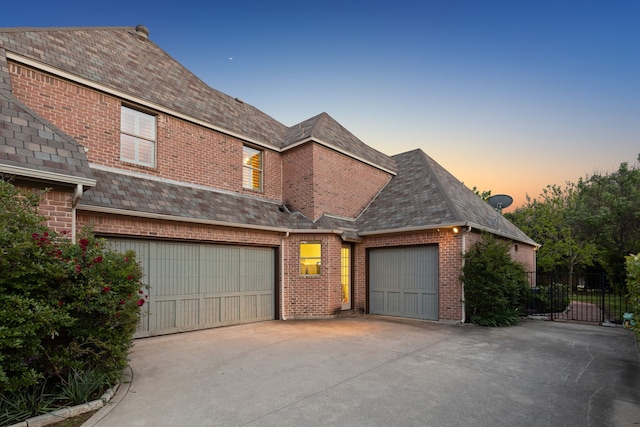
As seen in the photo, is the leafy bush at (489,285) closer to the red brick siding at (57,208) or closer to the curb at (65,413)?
the curb at (65,413)

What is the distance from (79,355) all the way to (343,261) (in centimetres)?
918

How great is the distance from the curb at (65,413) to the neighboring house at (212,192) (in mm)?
Result: 3237

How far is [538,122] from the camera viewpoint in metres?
14.6

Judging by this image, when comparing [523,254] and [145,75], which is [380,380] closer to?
[145,75]

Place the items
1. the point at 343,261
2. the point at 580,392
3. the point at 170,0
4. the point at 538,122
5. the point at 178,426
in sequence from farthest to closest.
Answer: the point at 538,122
the point at 343,261
the point at 170,0
the point at 580,392
the point at 178,426

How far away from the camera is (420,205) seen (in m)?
12.1

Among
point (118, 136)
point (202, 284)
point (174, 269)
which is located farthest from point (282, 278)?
point (118, 136)

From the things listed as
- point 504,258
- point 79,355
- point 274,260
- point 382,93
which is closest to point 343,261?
point 274,260

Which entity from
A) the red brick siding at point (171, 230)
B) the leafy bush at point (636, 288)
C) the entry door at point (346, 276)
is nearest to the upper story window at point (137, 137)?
the red brick siding at point (171, 230)

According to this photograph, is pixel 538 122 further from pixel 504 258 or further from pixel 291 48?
pixel 291 48

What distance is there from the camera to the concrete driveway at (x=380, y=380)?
12.5ft

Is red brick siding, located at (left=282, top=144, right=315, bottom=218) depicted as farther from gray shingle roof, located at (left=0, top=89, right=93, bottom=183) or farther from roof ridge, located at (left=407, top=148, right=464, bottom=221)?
gray shingle roof, located at (left=0, top=89, right=93, bottom=183)

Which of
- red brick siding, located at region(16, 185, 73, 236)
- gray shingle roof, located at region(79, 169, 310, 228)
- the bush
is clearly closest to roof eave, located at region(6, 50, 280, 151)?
gray shingle roof, located at region(79, 169, 310, 228)

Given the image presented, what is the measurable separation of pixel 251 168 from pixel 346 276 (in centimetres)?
555
